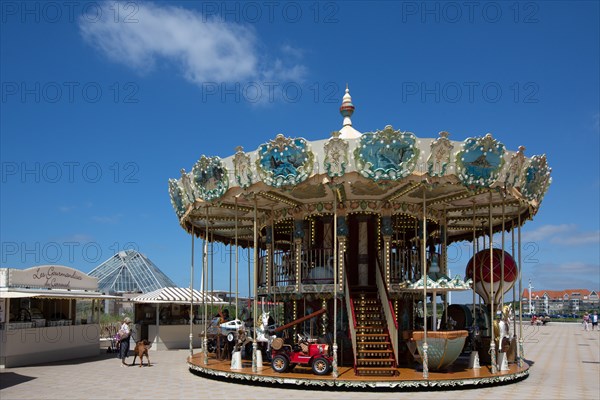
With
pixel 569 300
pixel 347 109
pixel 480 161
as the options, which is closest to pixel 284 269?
pixel 347 109

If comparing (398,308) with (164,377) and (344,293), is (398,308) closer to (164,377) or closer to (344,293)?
(344,293)

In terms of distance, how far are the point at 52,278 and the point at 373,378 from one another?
47.6ft

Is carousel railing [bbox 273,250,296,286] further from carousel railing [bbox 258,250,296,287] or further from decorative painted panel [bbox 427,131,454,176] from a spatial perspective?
decorative painted panel [bbox 427,131,454,176]

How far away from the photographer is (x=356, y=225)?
18344mm

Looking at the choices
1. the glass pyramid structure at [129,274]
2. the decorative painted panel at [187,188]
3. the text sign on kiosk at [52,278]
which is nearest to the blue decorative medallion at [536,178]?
the decorative painted panel at [187,188]

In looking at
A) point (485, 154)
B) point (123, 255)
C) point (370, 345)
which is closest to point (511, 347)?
point (370, 345)

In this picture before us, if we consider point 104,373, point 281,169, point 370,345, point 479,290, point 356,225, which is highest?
point 281,169

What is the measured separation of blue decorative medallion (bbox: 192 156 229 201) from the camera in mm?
16159

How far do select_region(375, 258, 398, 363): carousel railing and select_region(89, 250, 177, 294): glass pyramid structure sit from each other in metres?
31.7

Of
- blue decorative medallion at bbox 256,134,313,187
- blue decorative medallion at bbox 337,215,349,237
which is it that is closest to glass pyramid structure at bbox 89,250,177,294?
blue decorative medallion at bbox 337,215,349,237

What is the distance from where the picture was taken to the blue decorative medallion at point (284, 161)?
14.7m

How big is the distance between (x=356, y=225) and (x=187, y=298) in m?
12.7

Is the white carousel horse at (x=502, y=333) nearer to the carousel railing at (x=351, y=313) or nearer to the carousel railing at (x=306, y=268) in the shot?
the carousel railing at (x=351, y=313)

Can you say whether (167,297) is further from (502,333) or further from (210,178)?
(502,333)
